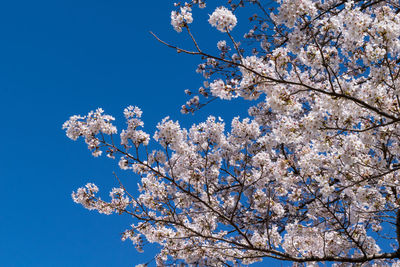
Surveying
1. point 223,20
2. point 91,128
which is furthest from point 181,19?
point 91,128

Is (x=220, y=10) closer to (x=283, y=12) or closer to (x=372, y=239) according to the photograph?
(x=283, y=12)

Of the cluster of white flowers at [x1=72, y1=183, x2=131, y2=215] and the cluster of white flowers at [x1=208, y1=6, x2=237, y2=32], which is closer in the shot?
the cluster of white flowers at [x1=208, y1=6, x2=237, y2=32]

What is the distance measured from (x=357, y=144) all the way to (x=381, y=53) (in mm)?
1676

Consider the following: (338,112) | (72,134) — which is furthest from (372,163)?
(72,134)

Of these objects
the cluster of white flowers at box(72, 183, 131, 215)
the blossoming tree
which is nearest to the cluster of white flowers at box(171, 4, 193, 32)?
the blossoming tree

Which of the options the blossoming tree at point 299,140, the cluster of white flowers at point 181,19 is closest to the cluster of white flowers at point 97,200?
the blossoming tree at point 299,140

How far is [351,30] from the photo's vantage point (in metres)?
3.96

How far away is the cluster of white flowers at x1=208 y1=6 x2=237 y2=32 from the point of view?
13.8 feet

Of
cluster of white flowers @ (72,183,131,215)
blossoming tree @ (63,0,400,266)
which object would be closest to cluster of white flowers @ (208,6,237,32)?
blossoming tree @ (63,0,400,266)

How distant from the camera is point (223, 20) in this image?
167 inches

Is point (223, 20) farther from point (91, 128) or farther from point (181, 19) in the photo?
point (91, 128)

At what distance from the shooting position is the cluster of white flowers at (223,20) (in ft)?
13.8

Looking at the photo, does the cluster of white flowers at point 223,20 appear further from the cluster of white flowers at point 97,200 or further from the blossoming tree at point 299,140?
the cluster of white flowers at point 97,200

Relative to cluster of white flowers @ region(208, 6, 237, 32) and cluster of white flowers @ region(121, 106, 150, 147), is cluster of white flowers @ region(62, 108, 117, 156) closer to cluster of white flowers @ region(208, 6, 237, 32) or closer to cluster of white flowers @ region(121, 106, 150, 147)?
cluster of white flowers @ region(121, 106, 150, 147)
